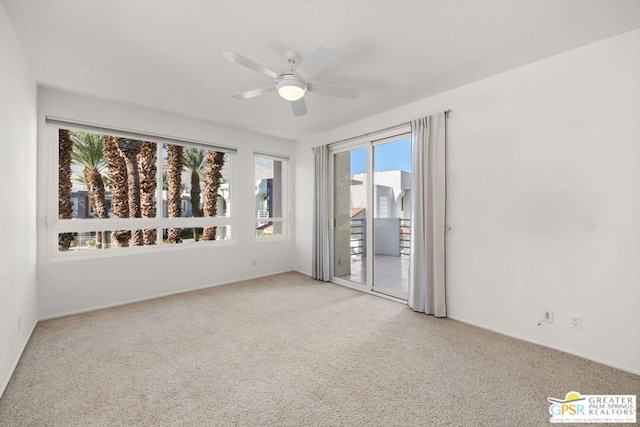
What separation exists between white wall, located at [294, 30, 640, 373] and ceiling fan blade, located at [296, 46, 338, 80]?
187 cm

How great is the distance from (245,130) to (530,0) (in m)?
4.06

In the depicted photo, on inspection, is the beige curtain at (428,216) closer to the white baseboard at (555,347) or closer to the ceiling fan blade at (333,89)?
the white baseboard at (555,347)

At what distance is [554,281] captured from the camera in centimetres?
256

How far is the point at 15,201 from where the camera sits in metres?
2.29

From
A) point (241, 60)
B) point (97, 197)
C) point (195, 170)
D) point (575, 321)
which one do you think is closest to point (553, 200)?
point (575, 321)

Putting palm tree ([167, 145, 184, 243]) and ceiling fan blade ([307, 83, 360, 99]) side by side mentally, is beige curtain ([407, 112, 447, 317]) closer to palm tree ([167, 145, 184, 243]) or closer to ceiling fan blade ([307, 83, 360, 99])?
ceiling fan blade ([307, 83, 360, 99])

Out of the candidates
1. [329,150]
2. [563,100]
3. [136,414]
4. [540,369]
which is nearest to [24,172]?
[136,414]

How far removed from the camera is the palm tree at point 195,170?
14.8 ft

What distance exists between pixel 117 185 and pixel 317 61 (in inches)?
131

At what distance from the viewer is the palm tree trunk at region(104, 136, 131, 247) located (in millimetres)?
3846

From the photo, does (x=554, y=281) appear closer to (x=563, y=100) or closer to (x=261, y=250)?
(x=563, y=100)

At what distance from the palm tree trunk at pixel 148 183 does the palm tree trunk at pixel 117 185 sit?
0.67 feet

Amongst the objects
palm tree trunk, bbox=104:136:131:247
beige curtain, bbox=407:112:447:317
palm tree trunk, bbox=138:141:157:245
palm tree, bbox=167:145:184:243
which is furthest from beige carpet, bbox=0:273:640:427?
palm tree, bbox=167:145:184:243

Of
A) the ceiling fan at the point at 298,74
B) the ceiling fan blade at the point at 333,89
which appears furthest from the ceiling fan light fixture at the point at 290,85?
the ceiling fan blade at the point at 333,89
